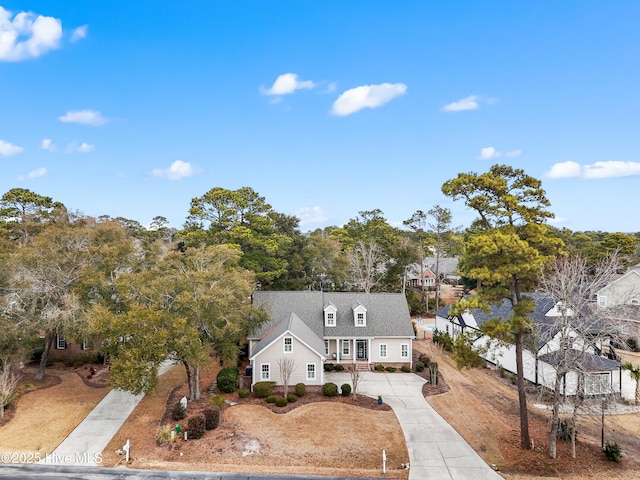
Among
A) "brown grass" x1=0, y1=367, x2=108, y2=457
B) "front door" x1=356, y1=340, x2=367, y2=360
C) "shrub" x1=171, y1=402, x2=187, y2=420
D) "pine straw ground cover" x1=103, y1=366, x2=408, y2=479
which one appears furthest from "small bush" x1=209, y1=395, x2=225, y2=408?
"front door" x1=356, y1=340, x2=367, y2=360

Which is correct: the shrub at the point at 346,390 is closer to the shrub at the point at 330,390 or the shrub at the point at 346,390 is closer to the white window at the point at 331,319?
the shrub at the point at 330,390

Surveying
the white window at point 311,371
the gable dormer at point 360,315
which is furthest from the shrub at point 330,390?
the gable dormer at point 360,315

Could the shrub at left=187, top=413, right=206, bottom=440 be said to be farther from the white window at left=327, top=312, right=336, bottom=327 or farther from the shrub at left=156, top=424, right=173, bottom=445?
the white window at left=327, top=312, right=336, bottom=327

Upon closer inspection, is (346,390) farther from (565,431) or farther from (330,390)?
(565,431)

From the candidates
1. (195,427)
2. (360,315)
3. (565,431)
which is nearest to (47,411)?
(195,427)

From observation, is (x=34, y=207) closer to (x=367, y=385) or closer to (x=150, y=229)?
(x=150, y=229)
